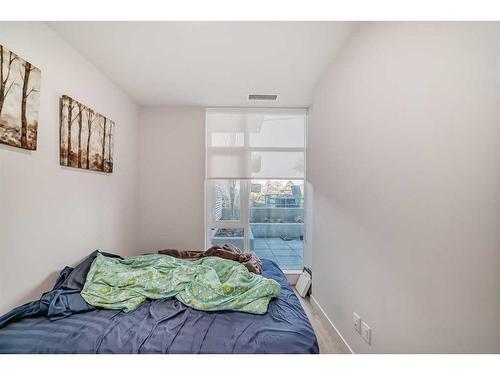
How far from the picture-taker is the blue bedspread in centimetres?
118

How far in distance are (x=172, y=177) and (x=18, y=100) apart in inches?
77.3

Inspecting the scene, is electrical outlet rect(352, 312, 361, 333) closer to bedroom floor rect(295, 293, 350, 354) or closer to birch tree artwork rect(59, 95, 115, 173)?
bedroom floor rect(295, 293, 350, 354)

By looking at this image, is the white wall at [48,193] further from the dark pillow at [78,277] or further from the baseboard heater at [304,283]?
the baseboard heater at [304,283]

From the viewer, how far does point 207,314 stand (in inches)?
58.2

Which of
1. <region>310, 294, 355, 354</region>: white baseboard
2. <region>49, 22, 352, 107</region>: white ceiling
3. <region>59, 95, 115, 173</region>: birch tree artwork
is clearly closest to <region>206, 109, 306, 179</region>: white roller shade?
<region>49, 22, 352, 107</region>: white ceiling

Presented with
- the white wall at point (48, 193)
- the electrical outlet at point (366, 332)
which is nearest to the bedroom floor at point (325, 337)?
the electrical outlet at point (366, 332)

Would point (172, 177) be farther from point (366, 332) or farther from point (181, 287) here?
point (366, 332)

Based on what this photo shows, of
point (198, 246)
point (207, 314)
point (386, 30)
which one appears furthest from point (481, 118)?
point (198, 246)

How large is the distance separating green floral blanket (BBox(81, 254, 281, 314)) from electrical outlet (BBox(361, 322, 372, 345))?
1.93ft

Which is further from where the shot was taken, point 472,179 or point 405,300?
point 405,300

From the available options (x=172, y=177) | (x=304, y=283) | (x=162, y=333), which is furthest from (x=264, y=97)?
(x=162, y=333)

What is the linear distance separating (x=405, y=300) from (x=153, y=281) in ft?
5.24
